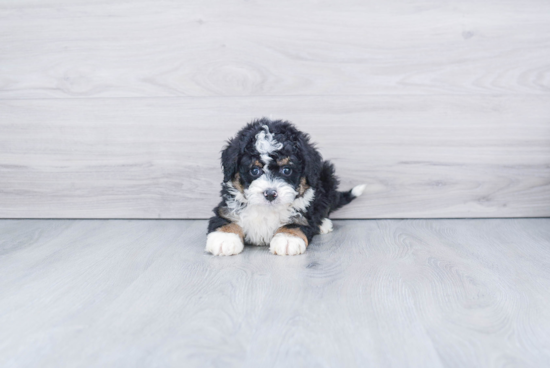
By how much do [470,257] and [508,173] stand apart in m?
0.79

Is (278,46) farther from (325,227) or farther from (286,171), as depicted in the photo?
(325,227)

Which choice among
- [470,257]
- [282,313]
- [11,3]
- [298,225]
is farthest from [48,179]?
[470,257]

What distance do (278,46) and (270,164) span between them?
76 cm

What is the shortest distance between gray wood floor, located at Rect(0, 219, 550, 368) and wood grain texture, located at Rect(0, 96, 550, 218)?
12.4 inches

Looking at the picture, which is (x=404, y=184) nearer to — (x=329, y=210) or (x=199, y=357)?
(x=329, y=210)

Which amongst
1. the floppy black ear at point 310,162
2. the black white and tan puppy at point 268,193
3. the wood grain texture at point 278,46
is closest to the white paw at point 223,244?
the black white and tan puppy at point 268,193

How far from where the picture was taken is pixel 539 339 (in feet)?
3.62

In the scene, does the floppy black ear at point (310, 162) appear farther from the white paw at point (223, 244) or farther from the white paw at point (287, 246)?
the white paw at point (223, 244)

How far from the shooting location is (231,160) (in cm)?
182

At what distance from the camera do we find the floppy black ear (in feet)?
6.02

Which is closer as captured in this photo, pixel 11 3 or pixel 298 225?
pixel 298 225

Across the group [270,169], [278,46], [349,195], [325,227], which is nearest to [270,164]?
[270,169]

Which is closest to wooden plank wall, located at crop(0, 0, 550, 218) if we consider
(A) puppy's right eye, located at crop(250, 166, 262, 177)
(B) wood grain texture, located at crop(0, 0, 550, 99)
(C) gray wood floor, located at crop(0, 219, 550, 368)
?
(B) wood grain texture, located at crop(0, 0, 550, 99)

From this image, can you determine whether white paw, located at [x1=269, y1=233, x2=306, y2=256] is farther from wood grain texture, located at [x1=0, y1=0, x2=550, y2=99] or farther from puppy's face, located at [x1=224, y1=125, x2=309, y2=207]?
wood grain texture, located at [x1=0, y1=0, x2=550, y2=99]
